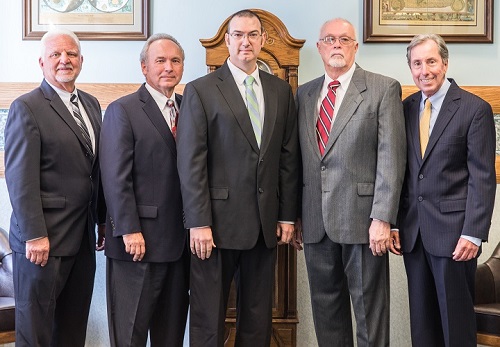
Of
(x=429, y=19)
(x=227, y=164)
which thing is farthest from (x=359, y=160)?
(x=429, y=19)

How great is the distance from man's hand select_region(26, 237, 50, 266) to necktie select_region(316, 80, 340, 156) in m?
1.18

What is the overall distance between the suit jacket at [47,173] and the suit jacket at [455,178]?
1388 mm

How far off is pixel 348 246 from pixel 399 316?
52.7 inches

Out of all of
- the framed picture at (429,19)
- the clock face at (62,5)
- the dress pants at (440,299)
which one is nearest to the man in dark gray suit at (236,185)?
the dress pants at (440,299)

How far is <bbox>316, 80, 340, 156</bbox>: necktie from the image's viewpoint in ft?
9.42

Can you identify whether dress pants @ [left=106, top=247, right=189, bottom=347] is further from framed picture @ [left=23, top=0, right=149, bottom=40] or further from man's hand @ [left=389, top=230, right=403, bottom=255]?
framed picture @ [left=23, top=0, right=149, bottom=40]

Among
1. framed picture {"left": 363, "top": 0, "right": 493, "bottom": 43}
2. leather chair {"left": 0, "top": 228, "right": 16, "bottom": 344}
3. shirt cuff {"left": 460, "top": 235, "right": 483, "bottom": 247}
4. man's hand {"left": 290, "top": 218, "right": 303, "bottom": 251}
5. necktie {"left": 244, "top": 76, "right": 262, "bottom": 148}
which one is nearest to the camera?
shirt cuff {"left": 460, "top": 235, "right": 483, "bottom": 247}

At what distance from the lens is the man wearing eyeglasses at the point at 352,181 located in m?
2.79

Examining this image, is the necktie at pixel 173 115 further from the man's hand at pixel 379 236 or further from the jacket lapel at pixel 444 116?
the jacket lapel at pixel 444 116

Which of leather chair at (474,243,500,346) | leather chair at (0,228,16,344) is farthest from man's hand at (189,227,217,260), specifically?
leather chair at (474,243,500,346)

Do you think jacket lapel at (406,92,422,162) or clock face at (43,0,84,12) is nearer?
jacket lapel at (406,92,422,162)

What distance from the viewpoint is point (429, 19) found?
12.8 feet

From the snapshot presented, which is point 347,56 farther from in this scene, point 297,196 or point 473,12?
point 473,12

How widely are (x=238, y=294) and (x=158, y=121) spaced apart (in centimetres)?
80
